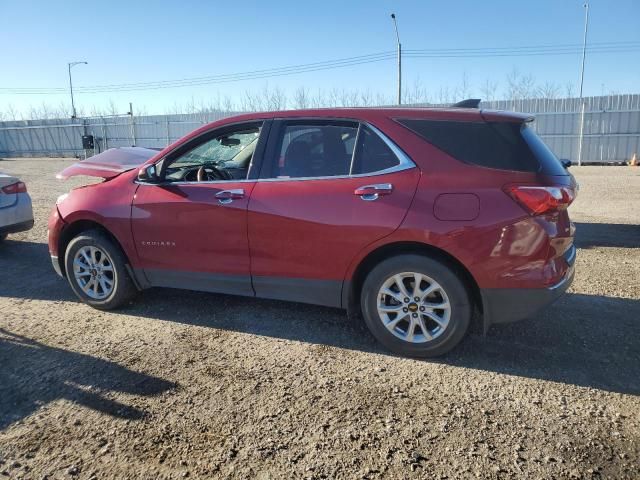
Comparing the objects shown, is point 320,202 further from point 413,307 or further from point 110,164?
point 110,164

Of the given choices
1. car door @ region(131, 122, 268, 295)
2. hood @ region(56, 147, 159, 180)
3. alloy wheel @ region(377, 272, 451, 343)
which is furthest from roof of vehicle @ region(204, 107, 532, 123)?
hood @ region(56, 147, 159, 180)

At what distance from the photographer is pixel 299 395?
123 inches

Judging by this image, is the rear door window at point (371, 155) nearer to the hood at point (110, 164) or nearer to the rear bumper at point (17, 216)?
the hood at point (110, 164)

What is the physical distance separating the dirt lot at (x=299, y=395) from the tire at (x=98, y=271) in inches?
6.5

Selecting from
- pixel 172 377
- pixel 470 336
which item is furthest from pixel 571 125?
A: pixel 172 377

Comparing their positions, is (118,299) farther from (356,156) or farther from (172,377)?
(356,156)

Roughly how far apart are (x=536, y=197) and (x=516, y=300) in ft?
2.35

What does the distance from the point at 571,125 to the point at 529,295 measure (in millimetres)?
22610

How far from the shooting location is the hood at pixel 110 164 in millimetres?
4633

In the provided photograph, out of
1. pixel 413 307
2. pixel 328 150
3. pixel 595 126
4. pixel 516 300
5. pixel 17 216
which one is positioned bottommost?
pixel 413 307

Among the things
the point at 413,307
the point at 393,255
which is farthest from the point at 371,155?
the point at 413,307

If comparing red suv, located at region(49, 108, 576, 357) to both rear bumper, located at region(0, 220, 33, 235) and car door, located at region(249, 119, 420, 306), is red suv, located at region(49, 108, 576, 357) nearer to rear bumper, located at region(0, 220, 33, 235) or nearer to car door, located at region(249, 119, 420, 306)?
car door, located at region(249, 119, 420, 306)

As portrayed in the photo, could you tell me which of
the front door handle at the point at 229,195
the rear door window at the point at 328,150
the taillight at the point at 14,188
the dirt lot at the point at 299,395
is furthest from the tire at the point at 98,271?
the taillight at the point at 14,188

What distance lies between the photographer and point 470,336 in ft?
12.9
